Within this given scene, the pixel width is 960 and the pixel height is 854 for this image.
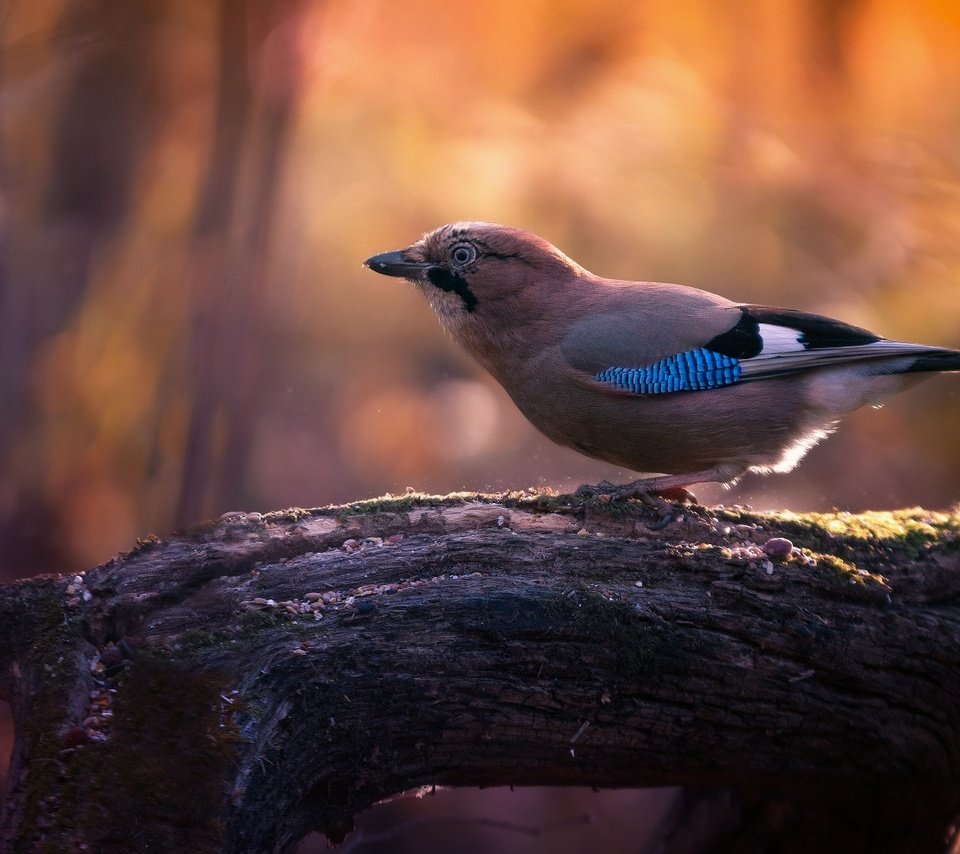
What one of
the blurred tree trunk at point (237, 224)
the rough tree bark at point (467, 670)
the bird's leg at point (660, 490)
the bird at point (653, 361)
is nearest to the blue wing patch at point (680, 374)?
the bird at point (653, 361)

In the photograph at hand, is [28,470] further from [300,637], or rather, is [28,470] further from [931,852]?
[931,852]

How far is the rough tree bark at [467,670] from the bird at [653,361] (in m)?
0.33

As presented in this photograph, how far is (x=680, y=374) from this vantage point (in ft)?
8.86

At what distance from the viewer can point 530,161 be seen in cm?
350

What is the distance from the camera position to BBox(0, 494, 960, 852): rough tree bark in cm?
167

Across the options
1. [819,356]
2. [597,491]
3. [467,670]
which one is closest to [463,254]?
[597,491]

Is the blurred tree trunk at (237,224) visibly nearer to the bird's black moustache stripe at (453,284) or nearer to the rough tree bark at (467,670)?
the bird's black moustache stripe at (453,284)

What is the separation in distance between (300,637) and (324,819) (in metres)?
0.40

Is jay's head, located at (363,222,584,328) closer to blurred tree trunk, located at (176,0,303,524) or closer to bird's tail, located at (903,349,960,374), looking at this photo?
blurred tree trunk, located at (176,0,303,524)

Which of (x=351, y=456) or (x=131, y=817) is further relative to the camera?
(x=351, y=456)

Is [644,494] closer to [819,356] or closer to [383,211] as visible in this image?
[819,356]

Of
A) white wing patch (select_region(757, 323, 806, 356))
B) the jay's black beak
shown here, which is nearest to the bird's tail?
white wing patch (select_region(757, 323, 806, 356))

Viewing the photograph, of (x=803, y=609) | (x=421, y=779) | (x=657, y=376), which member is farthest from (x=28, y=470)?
(x=803, y=609)

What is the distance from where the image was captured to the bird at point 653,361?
2691 mm
